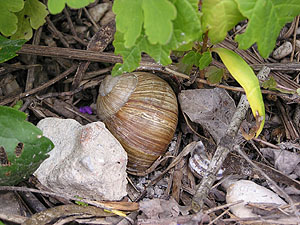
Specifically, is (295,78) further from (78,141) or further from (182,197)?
(78,141)

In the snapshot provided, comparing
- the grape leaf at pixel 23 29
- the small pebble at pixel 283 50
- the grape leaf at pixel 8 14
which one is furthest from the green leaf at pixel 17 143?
the small pebble at pixel 283 50

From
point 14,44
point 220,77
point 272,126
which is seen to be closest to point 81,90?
point 14,44

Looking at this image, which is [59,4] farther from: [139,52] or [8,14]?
[8,14]

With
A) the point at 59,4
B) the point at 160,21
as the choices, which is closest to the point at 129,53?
the point at 160,21

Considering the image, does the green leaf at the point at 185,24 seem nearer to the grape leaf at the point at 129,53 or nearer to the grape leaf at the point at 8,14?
the grape leaf at the point at 129,53

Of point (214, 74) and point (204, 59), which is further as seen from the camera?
point (214, 74)

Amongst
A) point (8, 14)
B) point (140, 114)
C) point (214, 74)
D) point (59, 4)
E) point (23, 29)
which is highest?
point (59, 4)
